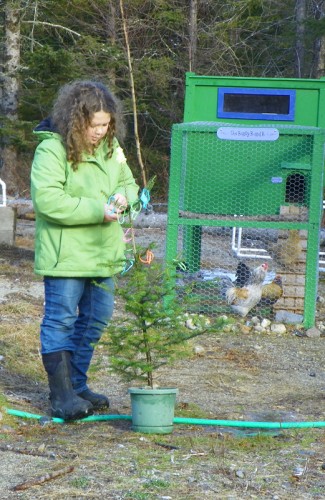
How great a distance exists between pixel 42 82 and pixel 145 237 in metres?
10.5

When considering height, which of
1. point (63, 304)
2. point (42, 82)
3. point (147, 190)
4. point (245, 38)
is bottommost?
point (63, 304)

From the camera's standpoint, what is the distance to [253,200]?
8.37m

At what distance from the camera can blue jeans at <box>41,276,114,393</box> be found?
4434 mm

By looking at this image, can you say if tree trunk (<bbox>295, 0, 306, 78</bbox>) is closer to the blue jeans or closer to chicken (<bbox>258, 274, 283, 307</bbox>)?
chicken (<bbox>258, 274, 283, 307</bbox>)

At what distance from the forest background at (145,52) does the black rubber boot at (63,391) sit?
57.9 ft

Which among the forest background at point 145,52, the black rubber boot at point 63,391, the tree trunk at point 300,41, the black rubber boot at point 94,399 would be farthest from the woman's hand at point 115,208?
the tree trunk at point 300,41

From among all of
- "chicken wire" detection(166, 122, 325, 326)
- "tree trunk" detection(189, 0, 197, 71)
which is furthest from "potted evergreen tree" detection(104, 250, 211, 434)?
"tree trunk" detection(189, 0, 197, 71)

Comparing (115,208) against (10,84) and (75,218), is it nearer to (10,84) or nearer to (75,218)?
(75,218)

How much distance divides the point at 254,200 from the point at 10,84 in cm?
1637

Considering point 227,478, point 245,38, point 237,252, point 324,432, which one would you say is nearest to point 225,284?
point 237,252

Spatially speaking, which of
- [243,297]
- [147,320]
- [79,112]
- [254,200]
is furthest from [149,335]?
[254,200]

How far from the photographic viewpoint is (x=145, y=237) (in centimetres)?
1351

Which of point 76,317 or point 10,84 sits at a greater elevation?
point 10,84

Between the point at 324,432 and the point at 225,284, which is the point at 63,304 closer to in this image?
the point at 324,432
